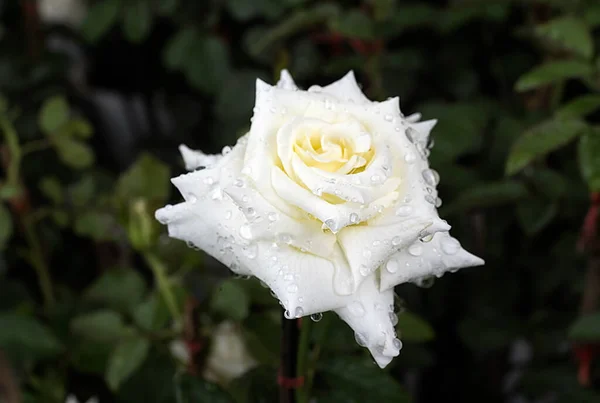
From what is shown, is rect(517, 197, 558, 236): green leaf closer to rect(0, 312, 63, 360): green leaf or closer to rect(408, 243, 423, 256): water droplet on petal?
rect(408, 243, 423, 256): water droplet on petal

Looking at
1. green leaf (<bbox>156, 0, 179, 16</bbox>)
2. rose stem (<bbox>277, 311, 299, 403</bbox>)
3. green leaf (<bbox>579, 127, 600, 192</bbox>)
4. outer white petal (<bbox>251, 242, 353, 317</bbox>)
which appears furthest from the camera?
green leaf (<bbox>156, 0, 179, 16</bbox>)

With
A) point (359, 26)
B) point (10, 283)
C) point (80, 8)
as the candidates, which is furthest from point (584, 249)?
point (80, 8)

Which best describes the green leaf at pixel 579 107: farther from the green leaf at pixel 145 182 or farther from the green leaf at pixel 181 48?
the green leaf at pixel 181 48

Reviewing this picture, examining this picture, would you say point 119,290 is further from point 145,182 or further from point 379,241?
point 379,241

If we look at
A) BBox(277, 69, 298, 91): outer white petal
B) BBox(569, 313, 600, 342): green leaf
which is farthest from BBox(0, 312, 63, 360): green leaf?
BBox(569, 313, 600, 342): green leaf

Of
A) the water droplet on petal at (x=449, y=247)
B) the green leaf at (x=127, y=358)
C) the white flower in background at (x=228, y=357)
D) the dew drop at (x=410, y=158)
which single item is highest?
the dew drop at (x=410, y=158)

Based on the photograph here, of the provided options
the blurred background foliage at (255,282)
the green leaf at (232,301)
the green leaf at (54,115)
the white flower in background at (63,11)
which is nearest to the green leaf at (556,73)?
the blurred background foliage at (255,282)
